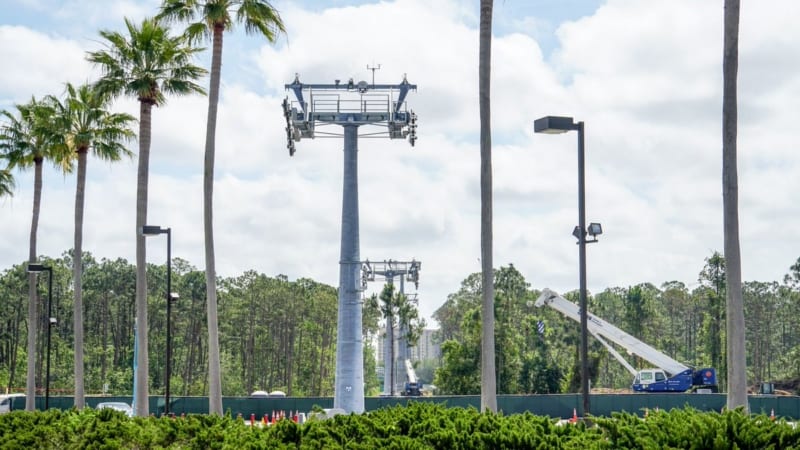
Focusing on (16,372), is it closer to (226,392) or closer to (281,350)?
(226,392)

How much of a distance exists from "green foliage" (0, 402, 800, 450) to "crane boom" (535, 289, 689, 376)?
44.7 m

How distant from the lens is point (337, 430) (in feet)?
42.6

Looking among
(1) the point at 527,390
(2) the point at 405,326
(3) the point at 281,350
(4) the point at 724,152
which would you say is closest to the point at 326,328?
(3) the point at 281,350

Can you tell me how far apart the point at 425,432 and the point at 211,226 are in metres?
18.0

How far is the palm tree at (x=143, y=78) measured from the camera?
104 ft

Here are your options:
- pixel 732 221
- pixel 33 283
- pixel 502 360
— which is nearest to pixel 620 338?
pixel 502 360

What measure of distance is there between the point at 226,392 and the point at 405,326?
20931 millimetres

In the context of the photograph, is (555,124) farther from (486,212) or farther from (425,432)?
(425,432)

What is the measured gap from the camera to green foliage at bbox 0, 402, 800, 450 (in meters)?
9.52

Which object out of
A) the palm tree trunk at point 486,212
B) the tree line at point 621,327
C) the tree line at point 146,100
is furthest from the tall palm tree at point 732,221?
the tree line at point 621,327

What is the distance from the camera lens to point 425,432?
1213 centimetres

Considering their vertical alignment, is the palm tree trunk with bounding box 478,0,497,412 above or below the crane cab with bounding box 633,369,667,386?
above

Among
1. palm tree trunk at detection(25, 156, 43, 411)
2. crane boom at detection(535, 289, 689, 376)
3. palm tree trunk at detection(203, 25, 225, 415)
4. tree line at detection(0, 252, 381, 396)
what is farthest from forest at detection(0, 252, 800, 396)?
palm tree trunk at detection(203, 25, 225, 415)

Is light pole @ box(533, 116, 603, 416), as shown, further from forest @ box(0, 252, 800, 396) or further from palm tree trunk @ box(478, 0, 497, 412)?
forest @ box(0, 252, 800, 396)
